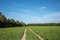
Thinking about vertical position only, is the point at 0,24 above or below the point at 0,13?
below

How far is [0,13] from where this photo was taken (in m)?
118

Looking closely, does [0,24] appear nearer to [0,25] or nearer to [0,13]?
[0,25]

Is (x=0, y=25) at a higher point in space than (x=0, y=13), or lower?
lower

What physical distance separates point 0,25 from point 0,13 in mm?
26950

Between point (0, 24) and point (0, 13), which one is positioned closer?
point (0, 24)

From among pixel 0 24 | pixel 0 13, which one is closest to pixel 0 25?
pixel 0 24

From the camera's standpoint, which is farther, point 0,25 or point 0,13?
point 0,13

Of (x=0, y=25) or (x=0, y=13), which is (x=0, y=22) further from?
(x=0, y=13)

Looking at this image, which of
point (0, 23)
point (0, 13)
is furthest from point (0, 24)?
point (0, 13)

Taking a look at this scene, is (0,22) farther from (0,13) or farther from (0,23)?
(0,13)

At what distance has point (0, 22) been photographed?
92.3 metres

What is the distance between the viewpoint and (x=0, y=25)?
309ft

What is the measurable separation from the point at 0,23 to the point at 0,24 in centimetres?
120

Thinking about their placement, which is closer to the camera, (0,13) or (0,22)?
(0,22)
